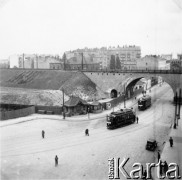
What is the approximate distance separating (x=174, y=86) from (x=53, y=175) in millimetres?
36826

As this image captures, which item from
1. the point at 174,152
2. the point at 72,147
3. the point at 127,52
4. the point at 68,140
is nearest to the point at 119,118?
the point at 68,140

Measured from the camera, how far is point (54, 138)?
88.3ft

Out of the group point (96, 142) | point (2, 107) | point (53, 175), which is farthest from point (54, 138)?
point (2, 107)

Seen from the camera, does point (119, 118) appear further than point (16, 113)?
No

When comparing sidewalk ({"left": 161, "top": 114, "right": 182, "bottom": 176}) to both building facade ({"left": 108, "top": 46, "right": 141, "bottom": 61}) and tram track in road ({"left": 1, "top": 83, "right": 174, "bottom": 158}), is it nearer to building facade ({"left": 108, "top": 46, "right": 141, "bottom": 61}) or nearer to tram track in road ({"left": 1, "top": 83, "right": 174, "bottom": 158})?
tram track in road ({"left": 1, "top": 83, "right": 174, "bottom": 158})

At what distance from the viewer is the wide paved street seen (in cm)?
1888

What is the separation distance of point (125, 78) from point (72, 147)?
32303 millimetres

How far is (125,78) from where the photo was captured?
177 ft

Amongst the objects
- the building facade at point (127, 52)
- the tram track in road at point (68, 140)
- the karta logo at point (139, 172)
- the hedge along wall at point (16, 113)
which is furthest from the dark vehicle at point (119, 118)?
the building facade at point (127, 52)

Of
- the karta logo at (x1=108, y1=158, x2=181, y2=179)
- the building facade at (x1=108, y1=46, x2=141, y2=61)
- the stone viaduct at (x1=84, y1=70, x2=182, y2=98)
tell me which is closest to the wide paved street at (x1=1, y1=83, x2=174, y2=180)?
the karta logo at (x1=108, y1=158, x2=181, y2=179)

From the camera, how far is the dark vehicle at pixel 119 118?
3031cm

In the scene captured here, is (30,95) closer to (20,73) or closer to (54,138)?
(20,73)

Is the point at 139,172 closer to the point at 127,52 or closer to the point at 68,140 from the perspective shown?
the point at 68,140

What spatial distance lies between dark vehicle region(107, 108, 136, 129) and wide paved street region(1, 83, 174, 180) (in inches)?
28.0
